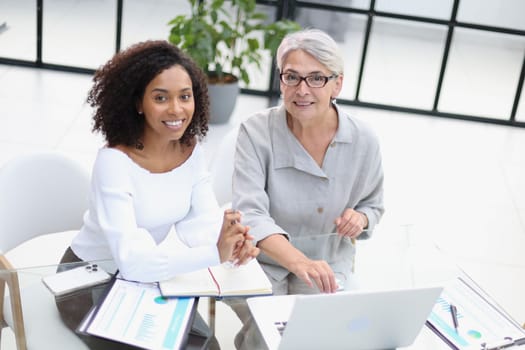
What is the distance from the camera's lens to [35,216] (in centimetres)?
274

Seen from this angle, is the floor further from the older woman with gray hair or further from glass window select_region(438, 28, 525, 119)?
the older woman with gray hair

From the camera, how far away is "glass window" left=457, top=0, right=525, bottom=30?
19.9 feet

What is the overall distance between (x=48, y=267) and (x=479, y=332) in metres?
1.28

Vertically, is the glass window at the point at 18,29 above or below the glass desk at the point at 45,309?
above

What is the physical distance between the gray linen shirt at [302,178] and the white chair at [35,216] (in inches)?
24.9

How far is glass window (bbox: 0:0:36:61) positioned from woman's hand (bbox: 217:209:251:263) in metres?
4.61

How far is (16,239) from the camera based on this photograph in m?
2.67

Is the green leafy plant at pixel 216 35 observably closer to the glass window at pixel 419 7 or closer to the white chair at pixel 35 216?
the glass window at pixel 419 7

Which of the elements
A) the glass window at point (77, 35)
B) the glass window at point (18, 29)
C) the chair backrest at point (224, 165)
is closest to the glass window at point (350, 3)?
the glass window at point (77, 35)

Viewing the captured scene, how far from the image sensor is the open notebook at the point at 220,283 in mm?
2166

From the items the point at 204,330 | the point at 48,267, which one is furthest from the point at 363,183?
the point at 48,267

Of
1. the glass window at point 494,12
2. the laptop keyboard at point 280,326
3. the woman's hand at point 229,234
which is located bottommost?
the laptop keyboard at point 280,326

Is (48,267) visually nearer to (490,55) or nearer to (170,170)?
(170,170)

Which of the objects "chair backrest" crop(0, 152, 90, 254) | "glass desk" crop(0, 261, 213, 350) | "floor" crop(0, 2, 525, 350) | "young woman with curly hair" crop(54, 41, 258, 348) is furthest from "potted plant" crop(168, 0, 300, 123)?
"glass desk" crop(0, 261, 213, 350)
